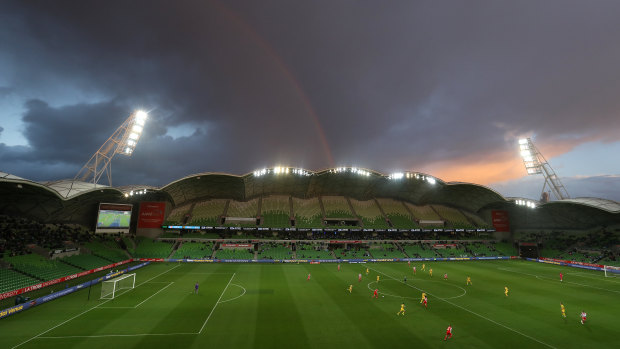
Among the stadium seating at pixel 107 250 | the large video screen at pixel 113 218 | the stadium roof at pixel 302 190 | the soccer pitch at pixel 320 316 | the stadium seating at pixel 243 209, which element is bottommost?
the soccer pitch at pixel 320 316

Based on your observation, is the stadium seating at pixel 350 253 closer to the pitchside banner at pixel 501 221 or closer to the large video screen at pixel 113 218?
the pitchside banner at pixel 501 221

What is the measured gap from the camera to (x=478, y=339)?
60.5 feet

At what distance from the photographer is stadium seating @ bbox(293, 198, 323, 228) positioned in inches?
2672

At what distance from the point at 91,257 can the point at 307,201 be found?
4713 centimetres

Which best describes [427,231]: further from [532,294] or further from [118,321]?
[118,321]

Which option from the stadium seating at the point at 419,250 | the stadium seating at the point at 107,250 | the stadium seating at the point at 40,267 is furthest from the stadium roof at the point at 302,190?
A: the stadium seating at the point at 419,250

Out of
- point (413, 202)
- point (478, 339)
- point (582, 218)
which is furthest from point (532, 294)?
point (413, 202)

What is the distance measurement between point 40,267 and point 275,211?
43.8 meters

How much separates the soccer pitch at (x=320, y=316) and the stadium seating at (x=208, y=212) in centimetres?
2746

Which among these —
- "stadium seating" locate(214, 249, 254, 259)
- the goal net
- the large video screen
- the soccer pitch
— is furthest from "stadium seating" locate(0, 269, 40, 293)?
the goal net

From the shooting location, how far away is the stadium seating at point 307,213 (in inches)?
2672

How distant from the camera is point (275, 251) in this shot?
197 ft

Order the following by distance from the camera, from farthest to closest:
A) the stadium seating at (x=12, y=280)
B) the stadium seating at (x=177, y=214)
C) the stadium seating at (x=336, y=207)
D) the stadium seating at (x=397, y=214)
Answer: the stadium seating at (x=336, y=207)
the stadium seating at (x=397, y=214)
the stadium seating at (x=177, y=214)
the stadium seating at (x=12, y=280)

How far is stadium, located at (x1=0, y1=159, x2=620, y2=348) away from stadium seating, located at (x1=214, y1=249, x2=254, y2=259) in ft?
1.41
